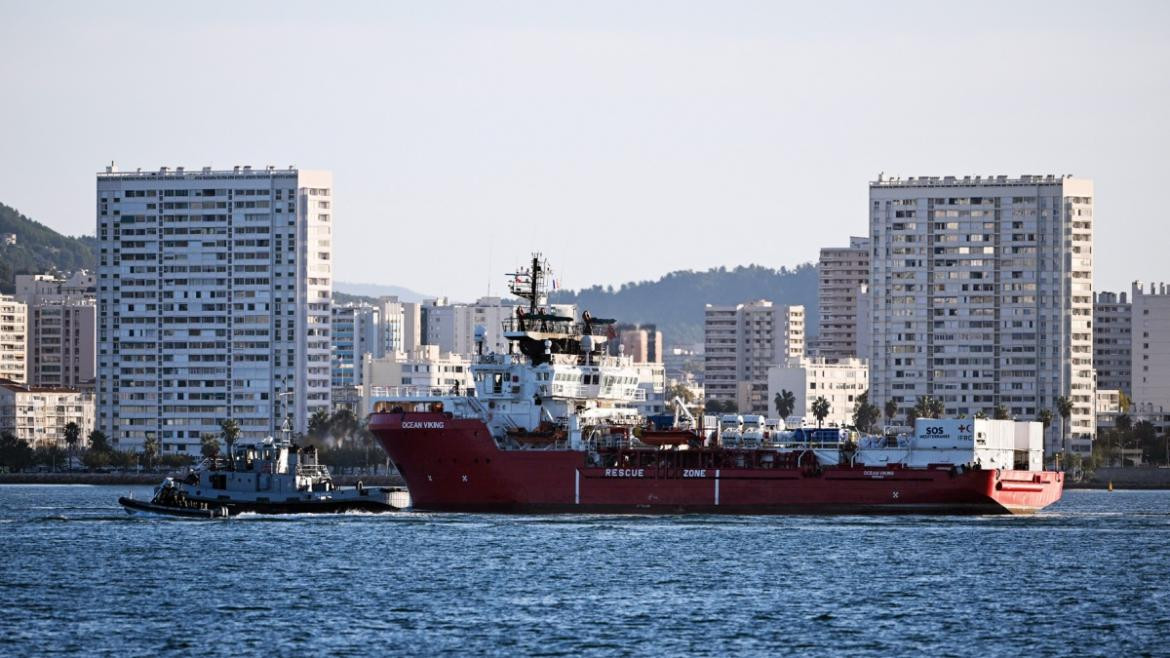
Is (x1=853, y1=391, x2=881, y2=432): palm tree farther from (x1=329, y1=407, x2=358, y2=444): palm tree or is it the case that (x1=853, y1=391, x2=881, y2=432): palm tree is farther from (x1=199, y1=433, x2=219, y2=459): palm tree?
(x1=199, y1=433, x2=219, y2=459): palm tree

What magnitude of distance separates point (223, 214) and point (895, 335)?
6092cm

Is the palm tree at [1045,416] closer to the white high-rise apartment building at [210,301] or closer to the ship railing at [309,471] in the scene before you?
the white high-rise apartment building at [210,301]

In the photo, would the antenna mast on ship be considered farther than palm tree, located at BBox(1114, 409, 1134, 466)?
No

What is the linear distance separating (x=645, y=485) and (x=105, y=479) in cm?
8643

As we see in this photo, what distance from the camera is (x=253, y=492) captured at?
90312mm

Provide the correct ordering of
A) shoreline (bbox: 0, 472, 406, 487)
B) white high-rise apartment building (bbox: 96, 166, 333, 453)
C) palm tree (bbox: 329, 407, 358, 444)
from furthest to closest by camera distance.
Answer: palm tree (bbox: 329, 407, 358, 444), white high-rise apartment building (bbox: 96, 166, 333, 453), shoreline (bbox: 0, 472, 406, 487)

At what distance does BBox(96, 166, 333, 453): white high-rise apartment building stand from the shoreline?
564 inches

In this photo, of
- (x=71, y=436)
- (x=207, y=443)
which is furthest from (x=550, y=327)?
(x=71, y=436)

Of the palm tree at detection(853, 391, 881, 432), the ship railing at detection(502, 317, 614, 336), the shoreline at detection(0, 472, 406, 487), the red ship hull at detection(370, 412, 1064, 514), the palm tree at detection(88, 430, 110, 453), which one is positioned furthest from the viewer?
the palm tree at detection(88, 430, 110, 453)

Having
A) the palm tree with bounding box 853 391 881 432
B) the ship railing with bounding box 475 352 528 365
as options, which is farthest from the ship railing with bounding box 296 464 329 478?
the palm tree with bounding box 853 391 881 432

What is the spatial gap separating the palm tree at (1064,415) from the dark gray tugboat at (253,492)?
9484cm

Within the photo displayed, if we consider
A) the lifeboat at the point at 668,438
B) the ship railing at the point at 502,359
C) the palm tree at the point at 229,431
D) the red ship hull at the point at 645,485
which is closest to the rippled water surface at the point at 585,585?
the red ship hull at the point at 645,485

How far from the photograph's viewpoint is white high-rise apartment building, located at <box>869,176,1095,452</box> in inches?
6988

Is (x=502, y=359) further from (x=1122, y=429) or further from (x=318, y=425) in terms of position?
(x=1122, y=429)
